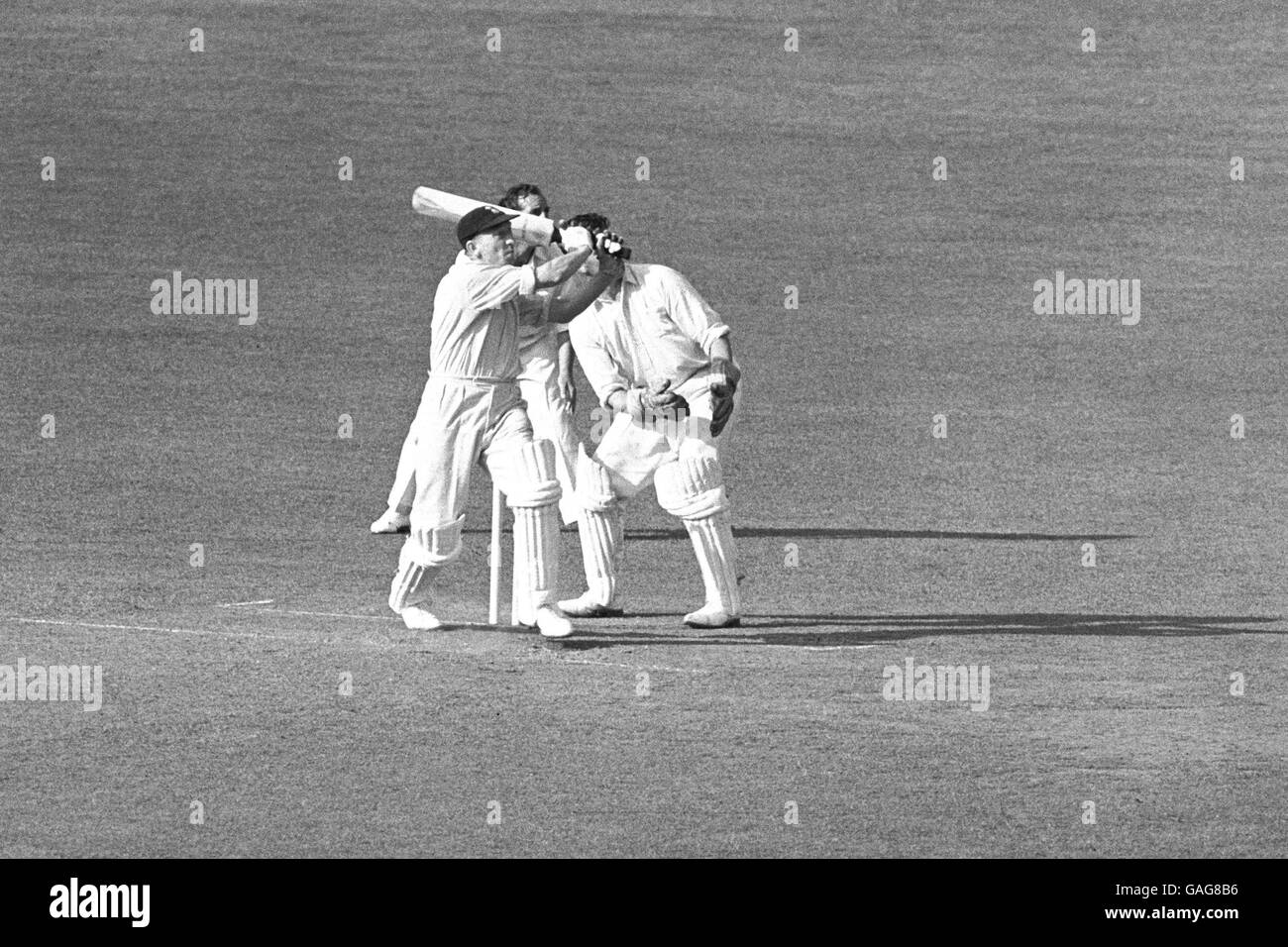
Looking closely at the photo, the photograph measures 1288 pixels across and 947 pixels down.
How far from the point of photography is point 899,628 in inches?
592

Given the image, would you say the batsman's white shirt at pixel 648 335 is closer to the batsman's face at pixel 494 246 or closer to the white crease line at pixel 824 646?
the batsman's face at pixel 494 246

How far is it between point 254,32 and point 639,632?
944 inches

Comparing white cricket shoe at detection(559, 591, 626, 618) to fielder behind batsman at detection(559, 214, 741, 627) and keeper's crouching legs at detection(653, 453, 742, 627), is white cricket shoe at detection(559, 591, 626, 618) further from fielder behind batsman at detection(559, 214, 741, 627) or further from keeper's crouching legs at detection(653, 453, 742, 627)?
keeper's crouching legs at detection(653, 453, 742, 627)

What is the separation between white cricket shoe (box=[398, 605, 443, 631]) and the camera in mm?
14398

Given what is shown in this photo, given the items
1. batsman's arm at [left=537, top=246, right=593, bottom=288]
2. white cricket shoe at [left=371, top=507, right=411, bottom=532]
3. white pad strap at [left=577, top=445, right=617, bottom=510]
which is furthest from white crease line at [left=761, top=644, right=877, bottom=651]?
white cricket shoe at [left=371, top=507, right=411, bottom=532]

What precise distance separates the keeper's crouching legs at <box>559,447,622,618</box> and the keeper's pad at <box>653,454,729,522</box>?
0.43 meters

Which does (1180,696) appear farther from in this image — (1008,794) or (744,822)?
(744,822)

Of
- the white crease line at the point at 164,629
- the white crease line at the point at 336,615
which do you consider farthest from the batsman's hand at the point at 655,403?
the white crease line at the point at 164,629

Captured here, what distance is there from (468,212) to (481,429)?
1.26 meters

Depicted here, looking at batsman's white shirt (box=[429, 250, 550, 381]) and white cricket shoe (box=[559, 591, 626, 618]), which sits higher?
batsman's white shirt (box=[429, 250, 550, 381])

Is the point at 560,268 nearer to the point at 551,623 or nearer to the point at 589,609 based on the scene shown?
the point at 551,623

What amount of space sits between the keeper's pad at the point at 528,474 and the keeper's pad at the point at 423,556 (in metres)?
0.35

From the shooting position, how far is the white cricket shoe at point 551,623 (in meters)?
14.1

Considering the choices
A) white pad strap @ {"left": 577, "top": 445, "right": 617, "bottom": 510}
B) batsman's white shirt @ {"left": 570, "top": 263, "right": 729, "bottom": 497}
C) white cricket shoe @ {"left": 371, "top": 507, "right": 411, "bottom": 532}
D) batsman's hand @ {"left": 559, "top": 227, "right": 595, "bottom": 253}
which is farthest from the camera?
white cricket shoe @ {"left": 371, "top": 507, "right": 411, "bottom": 532}
